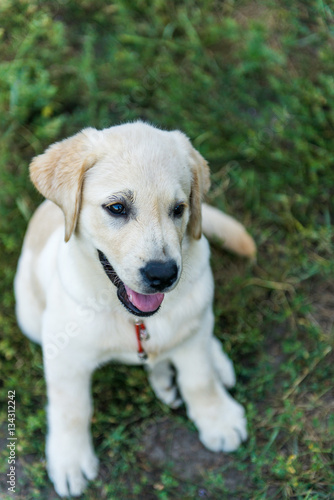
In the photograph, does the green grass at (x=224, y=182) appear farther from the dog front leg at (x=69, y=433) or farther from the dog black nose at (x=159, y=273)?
the dog black nose at (x=159, y=273)

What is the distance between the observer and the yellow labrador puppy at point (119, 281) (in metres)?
2.56

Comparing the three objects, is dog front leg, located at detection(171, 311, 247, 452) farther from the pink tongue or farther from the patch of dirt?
the pink tongue

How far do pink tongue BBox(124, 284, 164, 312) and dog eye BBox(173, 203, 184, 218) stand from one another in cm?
41

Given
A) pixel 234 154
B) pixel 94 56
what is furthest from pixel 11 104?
pixel 234 154

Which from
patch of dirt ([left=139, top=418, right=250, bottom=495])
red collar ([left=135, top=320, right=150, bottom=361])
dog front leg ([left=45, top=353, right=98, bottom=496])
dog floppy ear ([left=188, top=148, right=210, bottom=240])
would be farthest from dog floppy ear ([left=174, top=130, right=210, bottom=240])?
patch of dirt ([left=139, top=418, right=250, bottom=495])

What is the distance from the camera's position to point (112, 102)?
15.7ft

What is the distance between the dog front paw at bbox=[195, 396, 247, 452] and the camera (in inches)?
135

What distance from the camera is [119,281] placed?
2750mm

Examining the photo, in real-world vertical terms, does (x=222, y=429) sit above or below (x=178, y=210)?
below

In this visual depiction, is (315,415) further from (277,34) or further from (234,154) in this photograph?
(277,34)

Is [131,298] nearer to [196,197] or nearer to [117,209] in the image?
[117,209]

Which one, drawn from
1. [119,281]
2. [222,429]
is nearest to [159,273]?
[119,281]

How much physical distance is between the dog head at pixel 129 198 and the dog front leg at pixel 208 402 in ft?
2.18

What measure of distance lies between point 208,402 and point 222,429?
0.18m
